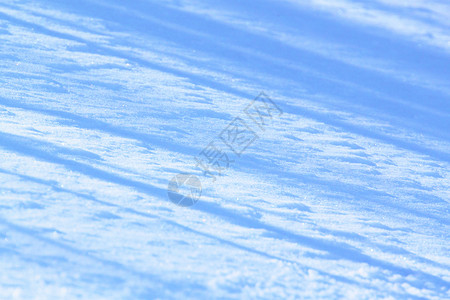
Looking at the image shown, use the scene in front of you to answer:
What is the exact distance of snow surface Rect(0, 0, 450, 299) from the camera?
6.83ft

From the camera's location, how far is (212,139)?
326cm

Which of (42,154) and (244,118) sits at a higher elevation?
(244,118)

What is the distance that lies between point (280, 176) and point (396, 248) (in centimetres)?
74

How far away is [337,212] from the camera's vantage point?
269 centimetres

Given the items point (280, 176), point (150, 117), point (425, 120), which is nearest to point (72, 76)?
point (150, 117)

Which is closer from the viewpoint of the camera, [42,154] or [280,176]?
[42,154]

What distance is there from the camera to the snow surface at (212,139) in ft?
6.83

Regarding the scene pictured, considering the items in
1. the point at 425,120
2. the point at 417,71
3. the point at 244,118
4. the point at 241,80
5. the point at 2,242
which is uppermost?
the point at 417,71

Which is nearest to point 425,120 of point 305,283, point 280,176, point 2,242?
point 280,176

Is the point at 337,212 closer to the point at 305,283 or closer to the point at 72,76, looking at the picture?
the point at 305,283

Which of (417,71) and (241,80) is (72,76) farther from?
(417,71)

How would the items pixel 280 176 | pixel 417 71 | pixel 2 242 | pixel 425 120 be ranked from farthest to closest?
pixel 417 71 < pixel 425 120 < pixel 280 176 < pixel 2 242

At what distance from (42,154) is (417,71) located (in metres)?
3.52

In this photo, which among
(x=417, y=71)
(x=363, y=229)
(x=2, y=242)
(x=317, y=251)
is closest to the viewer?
(x=2, y=242)
